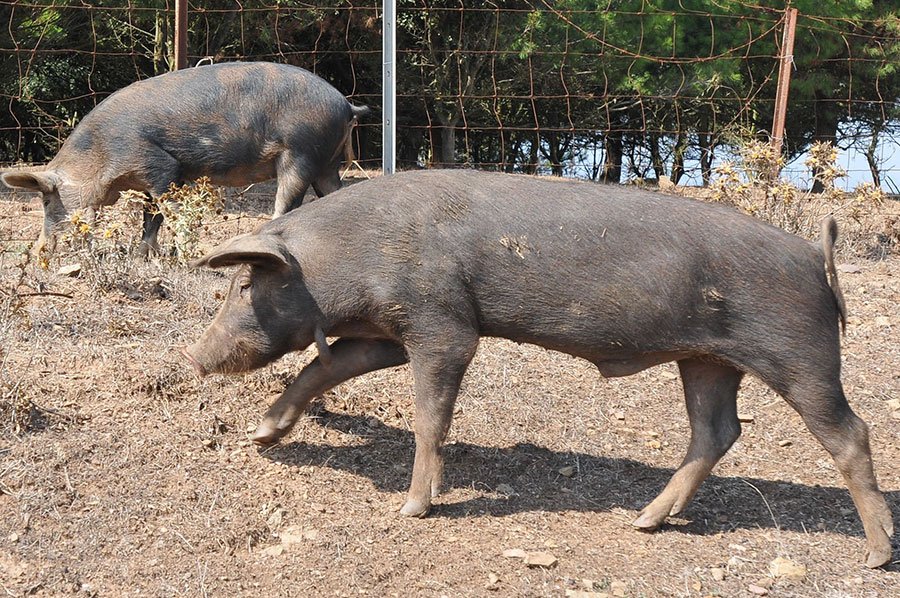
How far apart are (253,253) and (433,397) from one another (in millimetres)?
891

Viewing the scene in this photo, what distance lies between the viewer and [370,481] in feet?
14.9

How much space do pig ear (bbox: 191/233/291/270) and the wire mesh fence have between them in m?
7.68

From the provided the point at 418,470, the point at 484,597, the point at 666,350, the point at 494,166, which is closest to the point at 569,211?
the point at 666,350

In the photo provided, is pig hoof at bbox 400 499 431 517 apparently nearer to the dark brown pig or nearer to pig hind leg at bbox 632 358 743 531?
the dark brown pig

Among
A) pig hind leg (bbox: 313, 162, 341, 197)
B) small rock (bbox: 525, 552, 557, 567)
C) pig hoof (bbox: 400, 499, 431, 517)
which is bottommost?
small rock (bbox: 525, 552, 557, 567)

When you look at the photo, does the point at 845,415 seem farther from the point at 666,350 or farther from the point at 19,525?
the point at 19,525

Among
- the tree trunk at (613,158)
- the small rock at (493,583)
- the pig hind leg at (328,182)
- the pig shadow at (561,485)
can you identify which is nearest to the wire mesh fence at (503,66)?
the tree trunk at (613,158)

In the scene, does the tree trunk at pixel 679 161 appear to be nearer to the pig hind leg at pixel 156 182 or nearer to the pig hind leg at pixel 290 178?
the pig hind leg at pixel 290 178

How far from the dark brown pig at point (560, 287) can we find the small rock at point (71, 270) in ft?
8.70

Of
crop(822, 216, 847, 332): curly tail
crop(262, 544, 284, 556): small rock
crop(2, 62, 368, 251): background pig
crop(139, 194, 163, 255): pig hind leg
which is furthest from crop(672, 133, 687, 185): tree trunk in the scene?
crop(262, 544, 284, 556): small rock

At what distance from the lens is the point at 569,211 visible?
4.14 metres

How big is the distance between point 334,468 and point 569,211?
1526 millimetres

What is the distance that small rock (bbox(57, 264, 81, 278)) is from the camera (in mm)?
6438

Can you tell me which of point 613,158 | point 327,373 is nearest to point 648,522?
point 327,373
